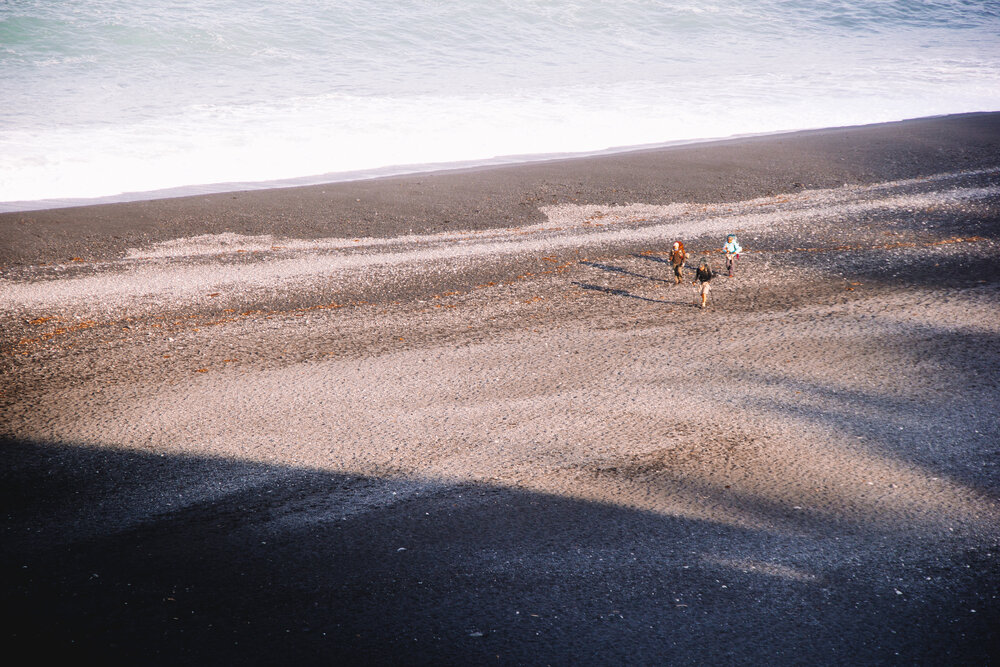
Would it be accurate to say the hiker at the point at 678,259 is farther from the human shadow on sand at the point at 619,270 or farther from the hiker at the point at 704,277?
the hiker at the point at 704,277

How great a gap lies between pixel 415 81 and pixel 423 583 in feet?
91.0

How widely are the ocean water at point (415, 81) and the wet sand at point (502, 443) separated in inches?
298

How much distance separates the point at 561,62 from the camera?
112 ft

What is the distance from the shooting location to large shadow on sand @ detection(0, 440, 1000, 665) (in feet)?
16.7

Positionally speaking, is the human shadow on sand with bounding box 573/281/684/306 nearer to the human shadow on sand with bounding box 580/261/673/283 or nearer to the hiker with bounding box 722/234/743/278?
the human shadow on sand with bounding box 580/261/673/283

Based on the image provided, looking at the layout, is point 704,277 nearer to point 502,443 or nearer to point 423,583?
point 502,443

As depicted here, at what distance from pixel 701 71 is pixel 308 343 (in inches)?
1147

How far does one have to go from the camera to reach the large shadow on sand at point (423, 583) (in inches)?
201

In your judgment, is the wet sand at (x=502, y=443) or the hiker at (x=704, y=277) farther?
the hiker at (x=704, y=277)

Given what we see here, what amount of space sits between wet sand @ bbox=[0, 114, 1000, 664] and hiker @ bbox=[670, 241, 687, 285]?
0.28 m

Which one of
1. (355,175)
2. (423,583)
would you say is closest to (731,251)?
(423,583)

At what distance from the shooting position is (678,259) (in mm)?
11797

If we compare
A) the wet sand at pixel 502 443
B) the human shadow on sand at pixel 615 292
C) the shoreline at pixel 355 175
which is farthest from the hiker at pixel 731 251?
the shoreline at pixel 355 175

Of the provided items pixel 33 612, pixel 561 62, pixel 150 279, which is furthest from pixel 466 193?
pixel 561 62
